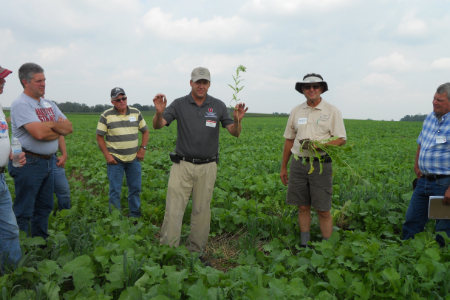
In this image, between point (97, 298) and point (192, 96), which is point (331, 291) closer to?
point (97, 298)

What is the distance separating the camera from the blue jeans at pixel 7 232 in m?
2.82

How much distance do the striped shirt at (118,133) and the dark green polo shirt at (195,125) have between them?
1353mm

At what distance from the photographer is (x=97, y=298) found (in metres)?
2.49

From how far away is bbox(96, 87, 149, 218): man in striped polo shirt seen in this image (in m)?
4.84

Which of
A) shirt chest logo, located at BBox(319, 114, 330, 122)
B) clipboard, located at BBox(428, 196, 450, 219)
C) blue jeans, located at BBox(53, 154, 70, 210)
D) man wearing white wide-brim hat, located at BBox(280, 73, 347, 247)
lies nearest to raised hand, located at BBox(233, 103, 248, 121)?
man wearing white wide-brim hat, located at BBox(280, 73, 347, 247)

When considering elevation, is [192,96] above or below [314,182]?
above

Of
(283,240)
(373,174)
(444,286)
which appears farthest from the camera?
(373,174)

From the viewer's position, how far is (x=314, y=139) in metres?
3.62

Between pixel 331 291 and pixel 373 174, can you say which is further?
pixel 373 174

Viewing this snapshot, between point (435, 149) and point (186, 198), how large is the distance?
112 inches

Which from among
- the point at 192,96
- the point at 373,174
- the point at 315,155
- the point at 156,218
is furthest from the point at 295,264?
the point at 373,174

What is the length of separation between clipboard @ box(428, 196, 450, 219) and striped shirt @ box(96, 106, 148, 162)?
3970mm

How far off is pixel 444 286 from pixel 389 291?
1.50ft

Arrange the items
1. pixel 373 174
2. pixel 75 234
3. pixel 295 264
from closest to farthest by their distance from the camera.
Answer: pixel 295 264 → pixel 75 234 → pixel 373 174
